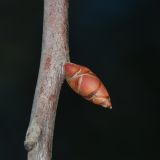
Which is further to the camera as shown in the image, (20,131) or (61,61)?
(20,131)

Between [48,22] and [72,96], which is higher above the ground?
[48,22]

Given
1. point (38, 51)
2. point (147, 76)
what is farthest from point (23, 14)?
point (147, 76)

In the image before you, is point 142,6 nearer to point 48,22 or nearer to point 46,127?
point 48,22
